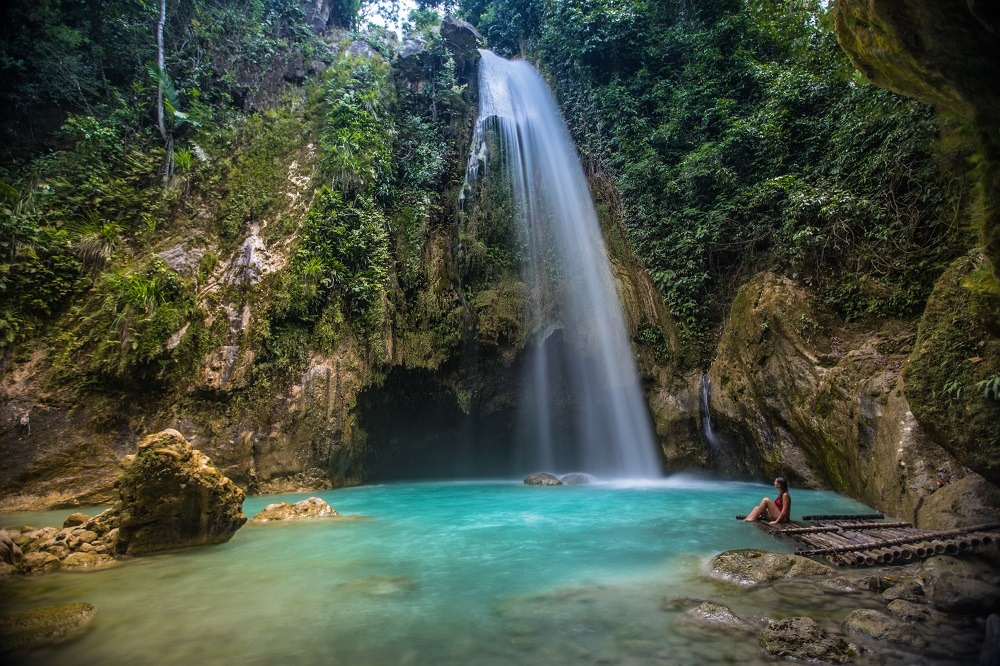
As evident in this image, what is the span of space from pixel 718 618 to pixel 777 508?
12.6 ft

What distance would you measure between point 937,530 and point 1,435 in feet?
46.2

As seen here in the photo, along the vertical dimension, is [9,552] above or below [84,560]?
above

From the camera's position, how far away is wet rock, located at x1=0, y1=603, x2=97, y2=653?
3.34 metres

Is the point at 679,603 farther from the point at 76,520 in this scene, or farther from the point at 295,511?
the point at 76,520

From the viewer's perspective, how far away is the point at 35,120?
525 inches

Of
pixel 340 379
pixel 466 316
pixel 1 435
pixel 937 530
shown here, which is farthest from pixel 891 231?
pixel 1 435

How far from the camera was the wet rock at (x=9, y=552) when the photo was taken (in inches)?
196

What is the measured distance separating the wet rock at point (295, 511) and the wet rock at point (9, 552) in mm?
2945

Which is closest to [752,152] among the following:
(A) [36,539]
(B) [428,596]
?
(B) [428,596]

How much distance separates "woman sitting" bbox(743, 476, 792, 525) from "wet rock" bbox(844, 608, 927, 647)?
2.92 m

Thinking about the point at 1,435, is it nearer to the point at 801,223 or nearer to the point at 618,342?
the point at 618,342

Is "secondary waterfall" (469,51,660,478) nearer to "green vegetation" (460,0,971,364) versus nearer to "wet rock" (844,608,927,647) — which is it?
"green vegetation" (460,0,971,364)

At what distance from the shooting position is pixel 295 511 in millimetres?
8008

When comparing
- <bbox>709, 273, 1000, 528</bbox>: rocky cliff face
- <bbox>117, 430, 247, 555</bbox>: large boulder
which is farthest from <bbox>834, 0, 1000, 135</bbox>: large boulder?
<bbox>117, 430, 247, 555</bbox>: large boulder
